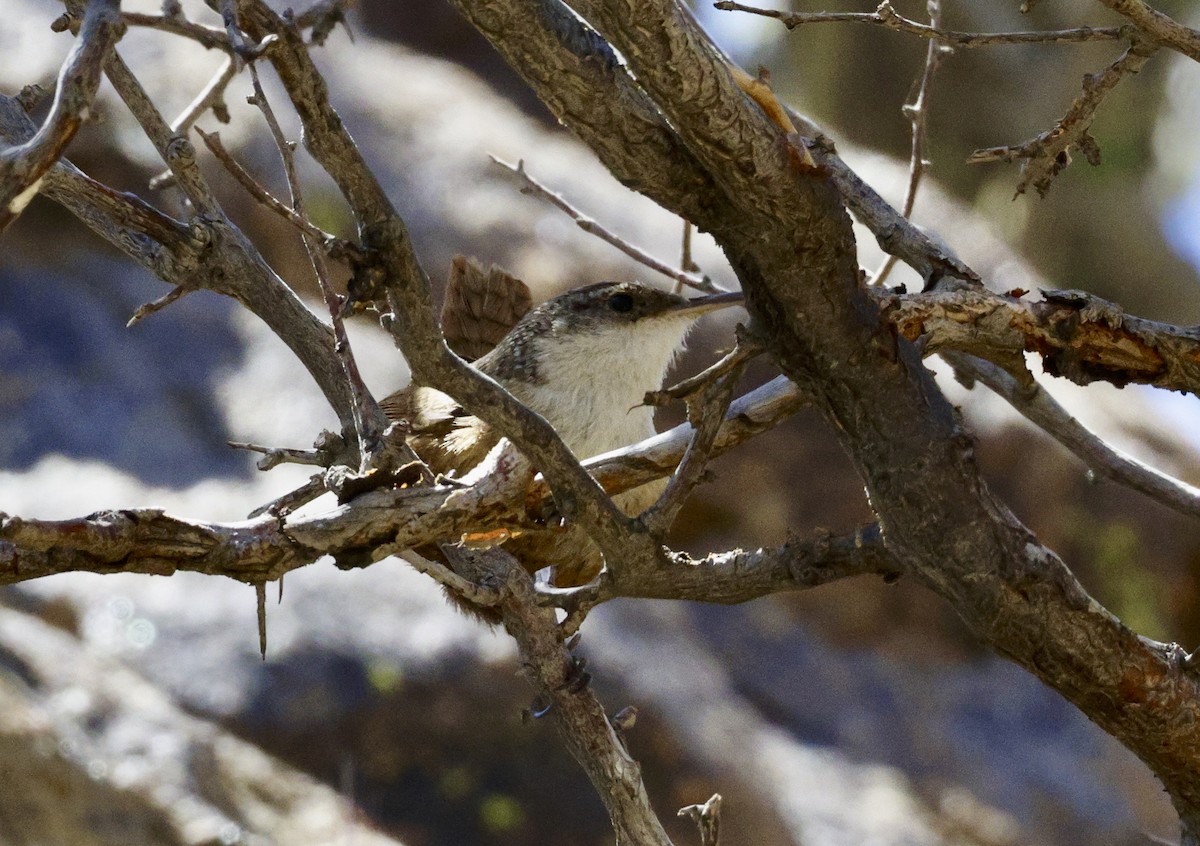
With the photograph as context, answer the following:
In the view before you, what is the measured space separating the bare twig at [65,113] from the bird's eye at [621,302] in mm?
3138

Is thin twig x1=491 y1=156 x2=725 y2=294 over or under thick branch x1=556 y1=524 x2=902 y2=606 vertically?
over

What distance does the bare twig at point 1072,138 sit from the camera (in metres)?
2.41

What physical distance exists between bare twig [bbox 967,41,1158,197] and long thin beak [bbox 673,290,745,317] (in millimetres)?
647

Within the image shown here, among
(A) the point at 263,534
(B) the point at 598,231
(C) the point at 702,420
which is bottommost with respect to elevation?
(A) the point at 263,534

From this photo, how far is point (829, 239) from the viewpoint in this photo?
2088mm

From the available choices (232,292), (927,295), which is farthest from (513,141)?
(927,295)

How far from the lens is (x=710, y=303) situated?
3586 mm

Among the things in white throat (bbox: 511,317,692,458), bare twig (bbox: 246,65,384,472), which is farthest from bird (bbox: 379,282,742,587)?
bare twig (bbox: 246,65,384,472)

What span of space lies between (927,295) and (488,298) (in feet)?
Result: 10.4

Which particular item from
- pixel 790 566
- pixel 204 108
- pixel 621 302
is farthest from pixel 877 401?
pixel 621 302

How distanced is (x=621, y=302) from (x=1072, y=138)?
210cm

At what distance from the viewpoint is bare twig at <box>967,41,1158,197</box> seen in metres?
2.41

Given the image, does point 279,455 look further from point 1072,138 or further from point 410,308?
point 1072,138

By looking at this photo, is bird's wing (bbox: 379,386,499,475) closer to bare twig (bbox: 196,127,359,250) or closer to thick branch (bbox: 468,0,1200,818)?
thick branch (bbox: 468,0,1200,818)
